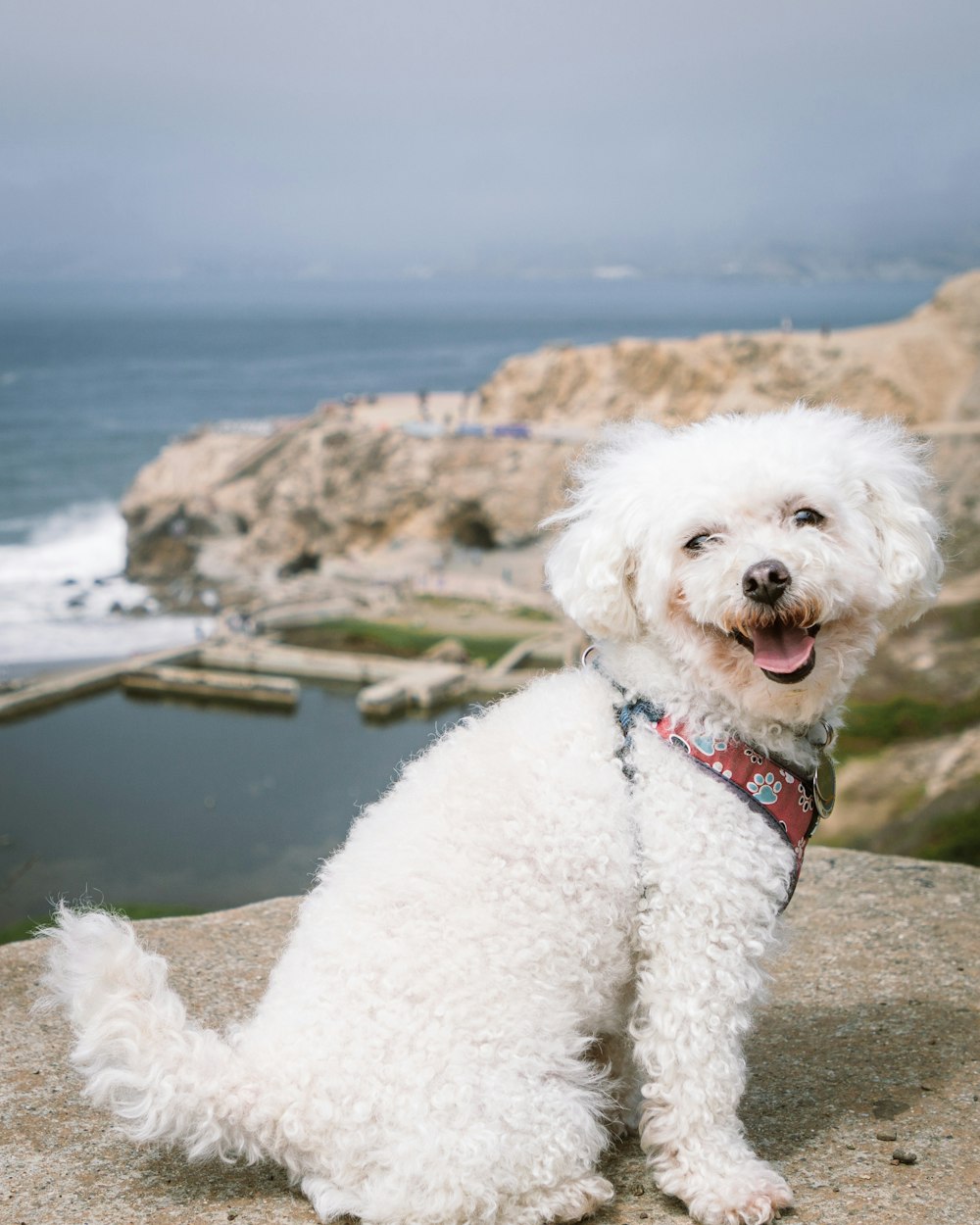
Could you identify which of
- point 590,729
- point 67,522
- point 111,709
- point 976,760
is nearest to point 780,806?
point 590,729

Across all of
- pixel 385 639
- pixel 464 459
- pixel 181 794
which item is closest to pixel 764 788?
pixel 181 794

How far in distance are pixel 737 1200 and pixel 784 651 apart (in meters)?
1.20

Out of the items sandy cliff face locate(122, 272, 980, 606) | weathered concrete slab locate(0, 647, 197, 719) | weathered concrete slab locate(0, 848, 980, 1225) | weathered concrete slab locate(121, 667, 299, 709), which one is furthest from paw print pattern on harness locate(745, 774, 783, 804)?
sandy cliff face locate(122, 272, 980, 606)

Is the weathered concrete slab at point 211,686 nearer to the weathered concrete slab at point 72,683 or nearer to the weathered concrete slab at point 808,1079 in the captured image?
the weathered concrete slab at point 72,683

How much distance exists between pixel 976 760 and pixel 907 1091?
13.1 meters

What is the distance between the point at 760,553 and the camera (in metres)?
2.35

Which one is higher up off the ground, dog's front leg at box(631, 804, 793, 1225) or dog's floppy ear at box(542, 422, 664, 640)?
dog's floppy ear at box(542, 422, 664, 640)

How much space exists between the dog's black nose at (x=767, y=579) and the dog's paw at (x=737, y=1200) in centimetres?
129

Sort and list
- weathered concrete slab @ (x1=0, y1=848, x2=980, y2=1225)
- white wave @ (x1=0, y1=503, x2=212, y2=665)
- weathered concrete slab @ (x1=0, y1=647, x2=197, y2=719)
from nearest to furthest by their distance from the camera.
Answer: weathered concrete slab @ (x1=0, y1=848, x2=980, y2=1225), weathered concrete slab @ (x1=0, y1=647, x2=197, y2=719), white wave @ (x1=0, y1=503, x2=212, y2=665)

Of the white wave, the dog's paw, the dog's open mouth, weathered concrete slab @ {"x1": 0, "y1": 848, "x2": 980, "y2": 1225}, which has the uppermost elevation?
the dog's open mouth

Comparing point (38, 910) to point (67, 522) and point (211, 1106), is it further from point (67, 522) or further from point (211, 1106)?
point (67, 522)

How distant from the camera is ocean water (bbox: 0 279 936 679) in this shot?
4178cm

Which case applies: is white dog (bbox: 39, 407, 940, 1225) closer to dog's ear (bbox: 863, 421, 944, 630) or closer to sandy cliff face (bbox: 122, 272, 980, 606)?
dog's ear (bbox: 863, 421, 944, 630)

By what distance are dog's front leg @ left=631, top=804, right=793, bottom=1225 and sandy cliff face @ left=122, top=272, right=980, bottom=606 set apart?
41608 mm
